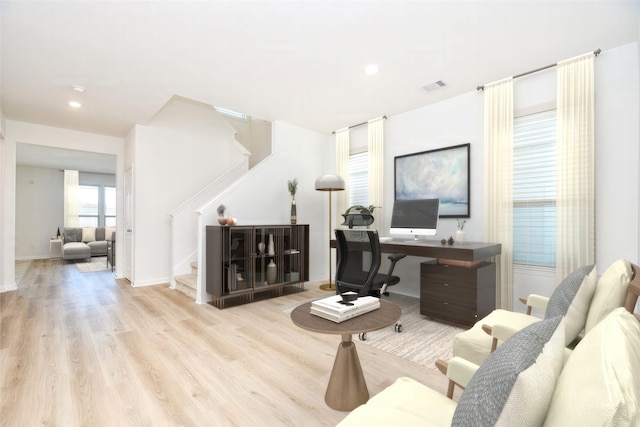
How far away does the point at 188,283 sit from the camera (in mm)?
4496

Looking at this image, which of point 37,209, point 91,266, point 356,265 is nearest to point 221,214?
point 356,265

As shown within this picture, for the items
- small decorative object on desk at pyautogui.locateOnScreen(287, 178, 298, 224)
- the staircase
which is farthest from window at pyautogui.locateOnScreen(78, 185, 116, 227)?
small decorative object on desk at pyautogui.locateOnScreen(287, 178, 298, 224)

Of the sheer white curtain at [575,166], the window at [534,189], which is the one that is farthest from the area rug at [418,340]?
Result: the sheer white curtain at [575,166]

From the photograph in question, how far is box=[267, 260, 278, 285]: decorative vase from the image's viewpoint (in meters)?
4.33

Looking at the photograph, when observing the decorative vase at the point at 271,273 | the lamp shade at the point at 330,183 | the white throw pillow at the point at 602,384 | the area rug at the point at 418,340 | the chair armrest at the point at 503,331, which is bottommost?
the area rug at the point at 418,340

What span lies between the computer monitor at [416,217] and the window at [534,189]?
0.86 m

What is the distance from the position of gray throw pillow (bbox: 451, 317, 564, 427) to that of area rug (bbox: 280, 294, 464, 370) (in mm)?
1776

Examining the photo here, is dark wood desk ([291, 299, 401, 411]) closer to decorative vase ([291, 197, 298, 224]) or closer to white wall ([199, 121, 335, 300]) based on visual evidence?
white wall ([199, 121, 335, 300])

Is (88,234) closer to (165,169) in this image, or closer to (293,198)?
(165,169)

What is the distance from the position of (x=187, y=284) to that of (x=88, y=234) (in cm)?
627

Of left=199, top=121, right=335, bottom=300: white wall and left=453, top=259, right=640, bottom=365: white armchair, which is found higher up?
left=199, top=121, right=335, bottom=300: white wall

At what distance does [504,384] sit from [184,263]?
208 inches

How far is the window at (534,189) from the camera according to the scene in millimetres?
3176

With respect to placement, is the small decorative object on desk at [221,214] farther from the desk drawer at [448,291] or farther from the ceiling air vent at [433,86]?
the ceiling air vent at [433,86]
